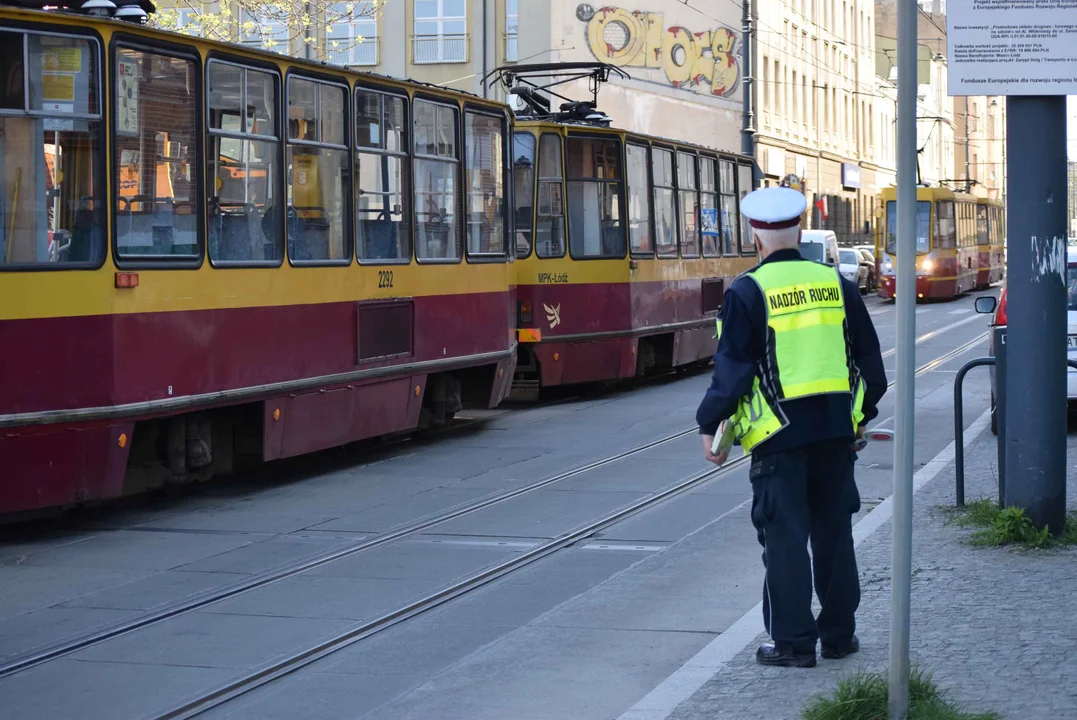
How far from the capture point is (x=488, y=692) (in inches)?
245

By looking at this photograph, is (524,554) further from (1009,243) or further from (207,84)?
(207,84)

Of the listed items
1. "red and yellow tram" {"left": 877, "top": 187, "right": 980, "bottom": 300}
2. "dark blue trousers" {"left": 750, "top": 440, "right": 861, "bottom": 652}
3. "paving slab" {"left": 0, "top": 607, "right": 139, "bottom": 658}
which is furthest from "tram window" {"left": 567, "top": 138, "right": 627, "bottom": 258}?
"red and yellow tram" {"left": 877, "top": 187, "right": 980, "bottom": 300}

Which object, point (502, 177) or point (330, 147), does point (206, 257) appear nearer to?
point (330, 147)

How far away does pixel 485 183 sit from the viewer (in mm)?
15523

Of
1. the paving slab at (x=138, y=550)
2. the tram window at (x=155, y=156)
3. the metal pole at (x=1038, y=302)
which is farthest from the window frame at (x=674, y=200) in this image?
the metal pole at (x=1038, y=302)

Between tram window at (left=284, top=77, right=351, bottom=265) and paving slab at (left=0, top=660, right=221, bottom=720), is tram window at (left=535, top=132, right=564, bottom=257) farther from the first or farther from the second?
paving slab at (left=0, top=660, right=221, bottom=720)

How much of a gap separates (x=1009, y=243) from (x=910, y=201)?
376cm

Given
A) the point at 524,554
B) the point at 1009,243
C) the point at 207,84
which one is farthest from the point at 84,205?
→ the point at 1009,243

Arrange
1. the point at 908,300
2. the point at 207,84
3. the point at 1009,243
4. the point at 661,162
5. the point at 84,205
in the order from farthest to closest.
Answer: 1. the point at 661,162
2. the point at 207,84
3. the point at 84,205
4. the point at 1009,243
5. the point at 908,300

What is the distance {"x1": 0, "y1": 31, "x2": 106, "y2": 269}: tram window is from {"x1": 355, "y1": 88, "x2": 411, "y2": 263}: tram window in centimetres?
329

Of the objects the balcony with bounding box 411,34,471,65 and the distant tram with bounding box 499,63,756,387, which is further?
the balcony with bounding box 411,34,471,65

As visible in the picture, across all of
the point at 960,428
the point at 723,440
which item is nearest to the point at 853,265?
the point at 960,428

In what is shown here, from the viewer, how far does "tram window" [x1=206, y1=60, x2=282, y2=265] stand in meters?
11.0

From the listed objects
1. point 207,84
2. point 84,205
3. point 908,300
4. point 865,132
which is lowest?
point 908,300
